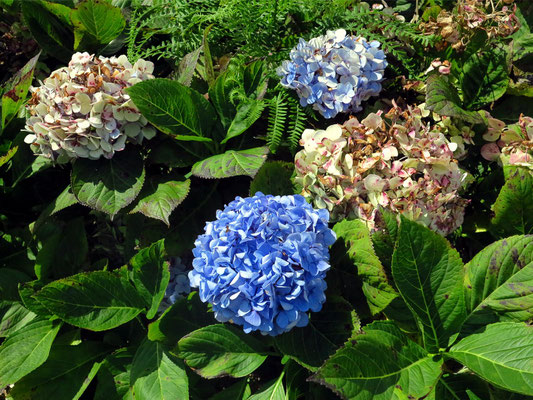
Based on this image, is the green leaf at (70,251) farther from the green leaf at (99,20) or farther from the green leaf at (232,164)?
the green leaf at (99,20)

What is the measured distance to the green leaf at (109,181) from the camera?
1.80m

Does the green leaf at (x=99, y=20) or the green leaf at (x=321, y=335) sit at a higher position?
the green leaf at (x=99, y=20)

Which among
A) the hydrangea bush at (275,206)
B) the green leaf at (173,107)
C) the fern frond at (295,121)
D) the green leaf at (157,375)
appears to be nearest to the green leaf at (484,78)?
the hydrangea bush at (275,206)

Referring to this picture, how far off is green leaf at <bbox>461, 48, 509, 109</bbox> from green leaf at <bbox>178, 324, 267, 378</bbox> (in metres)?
1.17

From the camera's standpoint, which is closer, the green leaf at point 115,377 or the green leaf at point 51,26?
the green leaf at point 115,377

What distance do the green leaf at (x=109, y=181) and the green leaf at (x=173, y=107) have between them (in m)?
0.20

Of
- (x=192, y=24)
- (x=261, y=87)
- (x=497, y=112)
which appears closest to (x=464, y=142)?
(x=497, y=112)

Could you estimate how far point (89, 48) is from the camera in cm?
234

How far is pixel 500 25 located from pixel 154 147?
Answer: 130cm

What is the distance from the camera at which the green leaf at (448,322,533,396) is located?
1.22 meters

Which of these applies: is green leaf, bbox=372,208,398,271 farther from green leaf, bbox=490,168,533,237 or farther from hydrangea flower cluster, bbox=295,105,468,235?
green leaf, bbox=490,168,533,237

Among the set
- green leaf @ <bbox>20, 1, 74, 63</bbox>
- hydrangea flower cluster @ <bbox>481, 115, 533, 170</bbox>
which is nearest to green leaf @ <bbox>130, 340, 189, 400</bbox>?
hydrangea flower cluster @ <bbox>481, 115, 533, 170</bbox>

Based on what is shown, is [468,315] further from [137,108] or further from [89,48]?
[89,48]

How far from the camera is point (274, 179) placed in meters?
1.80
